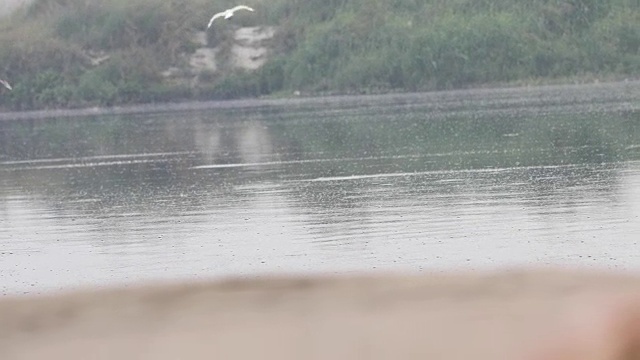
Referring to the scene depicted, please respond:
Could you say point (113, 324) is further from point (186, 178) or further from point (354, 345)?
point (186, 178)

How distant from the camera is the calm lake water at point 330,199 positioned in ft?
48.2

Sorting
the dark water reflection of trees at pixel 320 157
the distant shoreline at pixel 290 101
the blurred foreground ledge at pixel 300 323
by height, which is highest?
the blurred foreground ledge at pixel 300 323

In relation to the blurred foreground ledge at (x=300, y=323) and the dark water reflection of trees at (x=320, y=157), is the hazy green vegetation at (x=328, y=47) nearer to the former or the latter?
the dark water reflection of trees at (x=320, y=157)

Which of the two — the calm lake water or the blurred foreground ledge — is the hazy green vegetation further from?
the blurred foreground ledge

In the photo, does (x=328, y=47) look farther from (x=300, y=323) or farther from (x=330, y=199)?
(x=300, y=323)

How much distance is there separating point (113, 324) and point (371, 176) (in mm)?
22776

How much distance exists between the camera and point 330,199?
20.5 m

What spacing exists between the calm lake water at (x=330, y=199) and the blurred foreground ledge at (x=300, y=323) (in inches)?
97.4

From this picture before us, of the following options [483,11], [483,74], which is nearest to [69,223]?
[483,74]

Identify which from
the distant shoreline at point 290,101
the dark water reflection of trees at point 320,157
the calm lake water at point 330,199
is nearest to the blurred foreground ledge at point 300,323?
the calm lake water at point 330,199

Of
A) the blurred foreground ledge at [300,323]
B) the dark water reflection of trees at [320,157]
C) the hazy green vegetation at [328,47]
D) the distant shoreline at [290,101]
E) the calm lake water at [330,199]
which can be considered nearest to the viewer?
the blurred foreground ledge at [300,323]

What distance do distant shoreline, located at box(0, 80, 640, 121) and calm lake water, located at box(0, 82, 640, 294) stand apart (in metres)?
21.3

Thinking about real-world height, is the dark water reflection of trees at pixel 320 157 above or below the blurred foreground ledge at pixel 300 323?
below

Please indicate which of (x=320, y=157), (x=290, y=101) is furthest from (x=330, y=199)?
(x=290, y=101)
